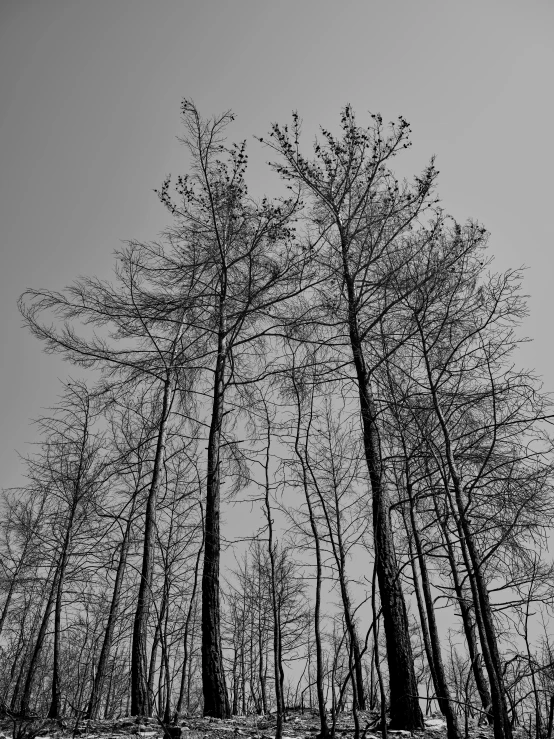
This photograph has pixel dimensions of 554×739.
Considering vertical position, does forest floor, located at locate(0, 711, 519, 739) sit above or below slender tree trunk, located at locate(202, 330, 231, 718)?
below

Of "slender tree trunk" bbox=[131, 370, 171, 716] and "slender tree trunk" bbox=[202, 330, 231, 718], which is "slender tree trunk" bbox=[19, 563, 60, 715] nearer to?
"slender tree trunk" bbox=[131, 370, 171, 716]

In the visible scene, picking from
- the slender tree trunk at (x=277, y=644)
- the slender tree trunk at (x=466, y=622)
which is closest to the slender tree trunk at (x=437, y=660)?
the slender tree trunk at (x=466, y=622)

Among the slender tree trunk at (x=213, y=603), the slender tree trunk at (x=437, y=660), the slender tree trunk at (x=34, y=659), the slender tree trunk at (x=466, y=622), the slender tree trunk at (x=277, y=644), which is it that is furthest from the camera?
the slender tree trunk at (x=34, y=659)

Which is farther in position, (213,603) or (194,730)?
(213,603)

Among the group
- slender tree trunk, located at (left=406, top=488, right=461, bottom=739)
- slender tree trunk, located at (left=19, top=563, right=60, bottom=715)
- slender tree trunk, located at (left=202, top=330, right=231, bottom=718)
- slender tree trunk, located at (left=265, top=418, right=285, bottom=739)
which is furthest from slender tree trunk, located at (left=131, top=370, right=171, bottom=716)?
slender tree trunk, located at (left=406, top=488, right=461, bottom=739)

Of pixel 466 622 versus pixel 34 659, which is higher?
pixel 466 622

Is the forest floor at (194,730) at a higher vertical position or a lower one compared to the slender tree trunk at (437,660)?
lower

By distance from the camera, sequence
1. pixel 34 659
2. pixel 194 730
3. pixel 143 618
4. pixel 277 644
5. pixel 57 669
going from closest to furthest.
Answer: pixel 277 644 → pixel 194 730 → pixel 143 618 → pixel 34 659 → pixel 57 669

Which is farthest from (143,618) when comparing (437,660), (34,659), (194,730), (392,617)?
(437,660)

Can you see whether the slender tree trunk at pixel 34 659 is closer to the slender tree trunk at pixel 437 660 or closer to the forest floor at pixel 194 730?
the forest floor at pixel 194 730

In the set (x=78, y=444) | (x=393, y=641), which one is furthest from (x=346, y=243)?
(x=78, y=444)

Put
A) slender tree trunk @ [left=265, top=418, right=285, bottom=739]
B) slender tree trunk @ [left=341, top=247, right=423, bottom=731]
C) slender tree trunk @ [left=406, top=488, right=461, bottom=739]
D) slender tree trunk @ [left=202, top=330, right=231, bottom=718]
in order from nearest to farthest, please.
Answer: slender tree trunk @ [left=265, top=418, right=285, bottom=739] → slender tree trunk @ [left=406, top=488, right=461, bottom=739] → slender tree trunk @ [left=341, top=247, right=423, bottom=731] → slender tree trunk @ [left=202, top=330, right=231, bottom=718]

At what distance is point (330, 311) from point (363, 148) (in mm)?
2300

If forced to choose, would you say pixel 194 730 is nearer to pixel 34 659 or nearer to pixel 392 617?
pixel 392 617
